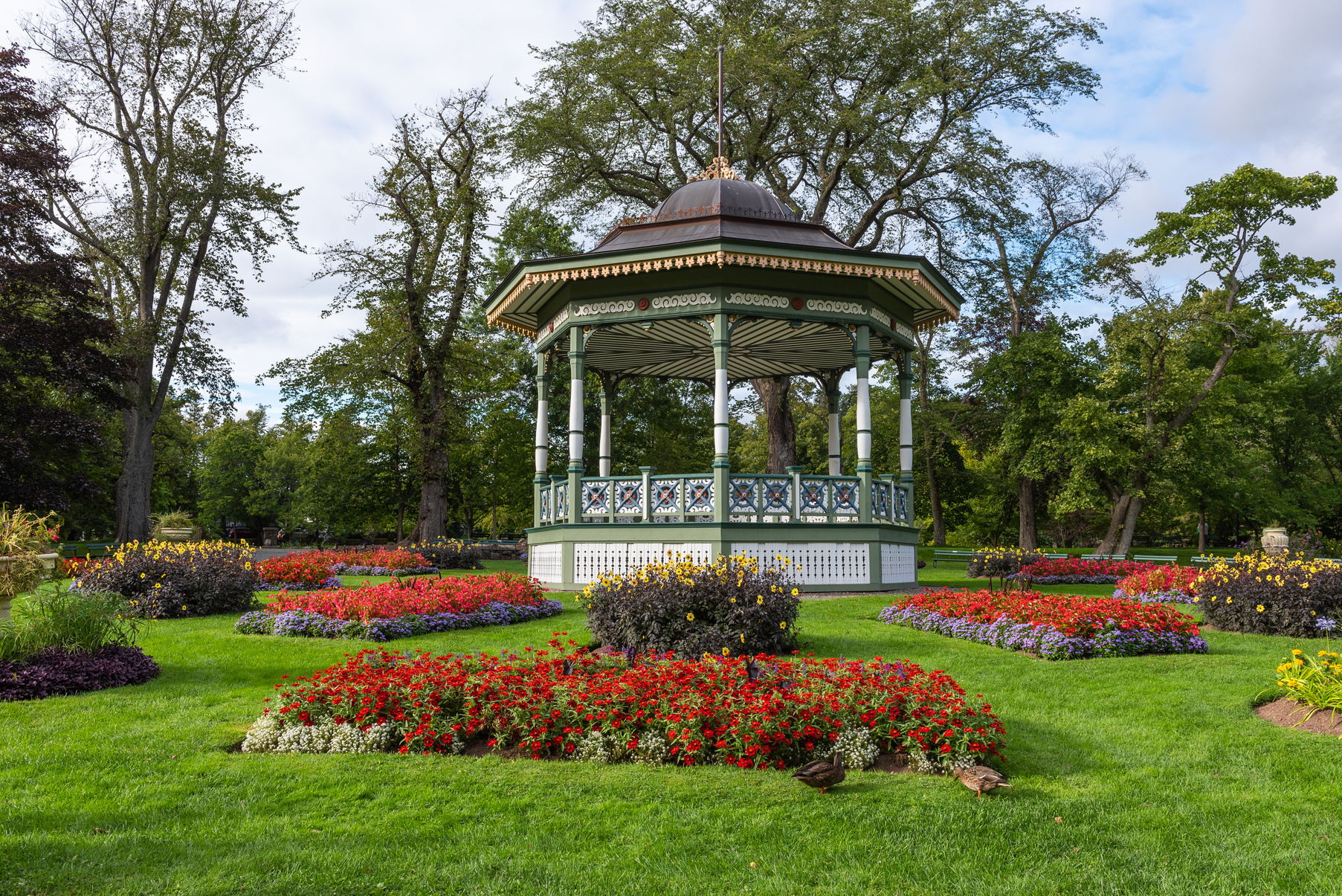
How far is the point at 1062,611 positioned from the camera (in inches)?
384

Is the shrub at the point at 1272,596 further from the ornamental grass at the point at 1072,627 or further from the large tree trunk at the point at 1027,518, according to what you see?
the large tree trunk at the point at 1027,518

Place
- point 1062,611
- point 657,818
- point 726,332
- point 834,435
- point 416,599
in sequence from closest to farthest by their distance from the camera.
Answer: point 657,818, point 1062,611, point 416,599, point 726,332, point 834,435

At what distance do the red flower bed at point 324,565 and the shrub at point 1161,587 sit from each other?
550 inches

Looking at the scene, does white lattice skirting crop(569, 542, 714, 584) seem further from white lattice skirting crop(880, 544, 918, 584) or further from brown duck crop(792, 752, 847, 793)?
brown duck crop(792, 752, 847, 793)

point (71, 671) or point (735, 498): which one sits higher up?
point (735, 498)

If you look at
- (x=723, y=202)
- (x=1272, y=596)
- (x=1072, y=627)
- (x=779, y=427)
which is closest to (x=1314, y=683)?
(x=1072, y=627)

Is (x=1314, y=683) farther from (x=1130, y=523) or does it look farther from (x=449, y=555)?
(x=1130, y=523)

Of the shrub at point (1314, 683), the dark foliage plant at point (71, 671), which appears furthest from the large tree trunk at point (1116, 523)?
the dark foliage plant at point (71, 671)

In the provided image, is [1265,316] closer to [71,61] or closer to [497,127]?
[497,127]

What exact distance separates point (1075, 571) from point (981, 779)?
622 inches

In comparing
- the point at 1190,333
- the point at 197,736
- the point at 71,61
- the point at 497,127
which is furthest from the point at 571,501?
the point at 71,61

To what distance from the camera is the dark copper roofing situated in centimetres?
1516

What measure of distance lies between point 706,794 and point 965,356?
107 ft

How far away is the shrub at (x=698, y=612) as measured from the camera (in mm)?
8234
